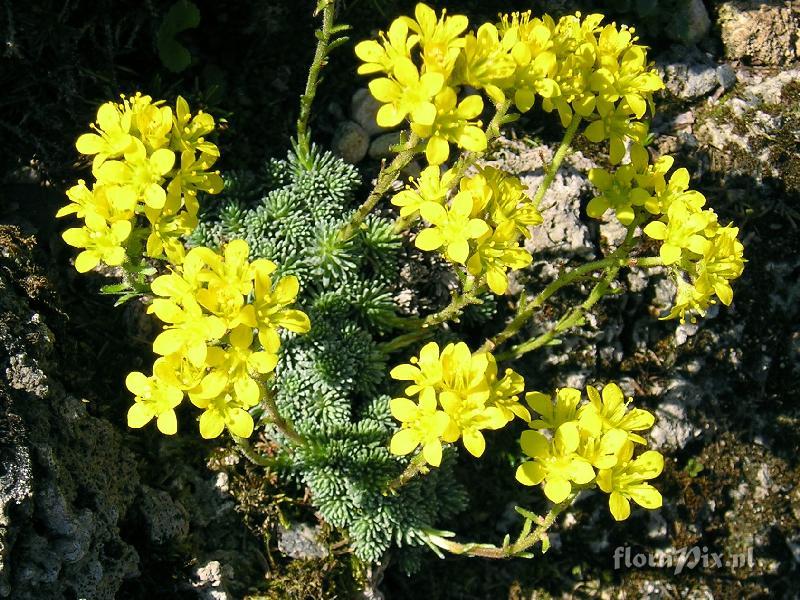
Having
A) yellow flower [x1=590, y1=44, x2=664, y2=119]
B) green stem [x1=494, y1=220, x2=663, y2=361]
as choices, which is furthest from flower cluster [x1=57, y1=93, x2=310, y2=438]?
yellow flower [x1=590, y1=44, x2=664, y2=119]

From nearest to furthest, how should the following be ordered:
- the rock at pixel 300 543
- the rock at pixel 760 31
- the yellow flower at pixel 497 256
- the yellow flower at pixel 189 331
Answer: the yellow flower at pixel 189 331
the yellow flower at pixel 497 256
the rock at pixel 300 543
the rock at pixel 760 31

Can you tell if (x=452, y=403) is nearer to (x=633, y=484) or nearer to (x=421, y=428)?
(x=421, y=428)

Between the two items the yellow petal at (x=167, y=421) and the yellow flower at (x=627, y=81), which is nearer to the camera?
the yellow petal at (x=167, y=421)

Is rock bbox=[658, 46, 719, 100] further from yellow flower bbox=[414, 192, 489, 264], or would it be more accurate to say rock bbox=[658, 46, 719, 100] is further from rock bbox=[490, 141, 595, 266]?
yellow flower bbox=[414, 192, 489, 264]

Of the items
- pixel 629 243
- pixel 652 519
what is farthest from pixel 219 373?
pixel 652 519

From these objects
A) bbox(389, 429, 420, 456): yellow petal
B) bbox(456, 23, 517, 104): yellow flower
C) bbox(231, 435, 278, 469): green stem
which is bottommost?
bbox(231, 435, 278, 469): green stem

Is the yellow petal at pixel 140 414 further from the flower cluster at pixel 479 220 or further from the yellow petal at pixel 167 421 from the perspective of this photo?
the flower cluster at pixel 479 220

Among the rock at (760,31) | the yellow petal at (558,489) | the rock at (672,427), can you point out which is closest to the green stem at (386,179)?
the yellow petal at (558,489)
